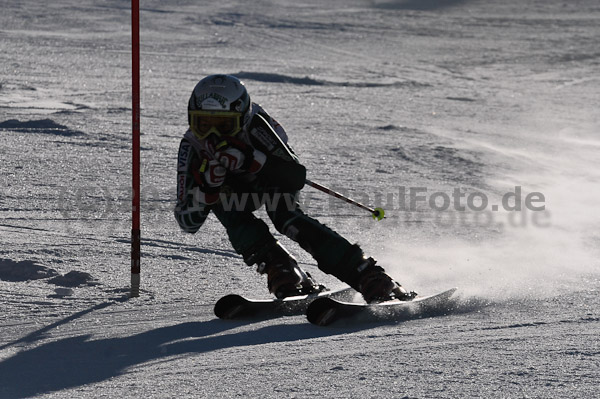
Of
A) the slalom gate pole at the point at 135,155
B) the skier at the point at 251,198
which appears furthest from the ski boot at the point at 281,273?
the slalom gate pole at the point at 135,155

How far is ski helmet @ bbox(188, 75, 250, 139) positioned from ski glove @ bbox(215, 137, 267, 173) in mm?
88

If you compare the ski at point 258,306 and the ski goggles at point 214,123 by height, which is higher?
the ski goggles at point 214,123

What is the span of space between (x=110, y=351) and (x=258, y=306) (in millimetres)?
937

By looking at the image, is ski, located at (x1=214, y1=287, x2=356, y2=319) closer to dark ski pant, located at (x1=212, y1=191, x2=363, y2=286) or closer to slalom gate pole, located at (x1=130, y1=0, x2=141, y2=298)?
dark ski pant, located at (x1=212, y1=191, x2=363, y2=286)

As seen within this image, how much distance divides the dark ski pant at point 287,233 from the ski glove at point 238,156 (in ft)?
0.58

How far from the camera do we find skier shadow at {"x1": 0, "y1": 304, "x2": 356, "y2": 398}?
3299mm

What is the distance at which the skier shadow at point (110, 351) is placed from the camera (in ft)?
10.8

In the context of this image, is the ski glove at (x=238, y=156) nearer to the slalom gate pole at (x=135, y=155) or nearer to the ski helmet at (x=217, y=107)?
the ski helmet at (x=217, y=107)

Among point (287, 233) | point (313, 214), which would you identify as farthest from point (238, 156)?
point (313, 214)

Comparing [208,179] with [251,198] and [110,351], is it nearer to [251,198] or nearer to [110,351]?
[251,198]

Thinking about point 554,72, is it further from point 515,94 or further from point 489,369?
point 489,369

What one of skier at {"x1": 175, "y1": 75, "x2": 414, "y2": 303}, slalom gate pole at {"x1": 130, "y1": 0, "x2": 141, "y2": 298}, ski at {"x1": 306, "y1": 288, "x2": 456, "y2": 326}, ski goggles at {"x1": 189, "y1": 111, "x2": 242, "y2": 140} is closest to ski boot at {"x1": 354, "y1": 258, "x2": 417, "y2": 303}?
skier at {"x1": 175, "y1": 75, "x2": 414, "y2": 303}

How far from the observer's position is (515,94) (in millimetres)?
14406

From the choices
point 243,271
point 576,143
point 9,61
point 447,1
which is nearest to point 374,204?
point 243,271
